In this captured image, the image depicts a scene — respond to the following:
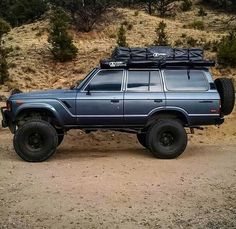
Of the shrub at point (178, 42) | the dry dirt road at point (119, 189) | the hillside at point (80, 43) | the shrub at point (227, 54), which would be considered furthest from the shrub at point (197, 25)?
the dry dirt road at point (119, 189)

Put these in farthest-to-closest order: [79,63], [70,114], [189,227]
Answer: [79,63], [70,114], [189,227]

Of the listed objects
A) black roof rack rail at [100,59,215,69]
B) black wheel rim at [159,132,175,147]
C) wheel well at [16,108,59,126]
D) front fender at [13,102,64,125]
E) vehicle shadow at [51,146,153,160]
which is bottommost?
vehicle shadow at [51,146,153,160]

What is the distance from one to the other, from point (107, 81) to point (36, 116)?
62.6 inches

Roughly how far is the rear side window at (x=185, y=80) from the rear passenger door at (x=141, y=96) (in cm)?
21

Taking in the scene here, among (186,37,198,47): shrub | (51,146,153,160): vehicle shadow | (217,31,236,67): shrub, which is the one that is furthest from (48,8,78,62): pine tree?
(51,146,153,160): vehicle shadow

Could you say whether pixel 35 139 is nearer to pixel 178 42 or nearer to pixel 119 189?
pixel 119 189

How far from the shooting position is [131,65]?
10969mm

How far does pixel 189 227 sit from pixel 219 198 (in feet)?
4.62

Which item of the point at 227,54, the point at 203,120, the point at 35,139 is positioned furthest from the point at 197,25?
the point at 35,139

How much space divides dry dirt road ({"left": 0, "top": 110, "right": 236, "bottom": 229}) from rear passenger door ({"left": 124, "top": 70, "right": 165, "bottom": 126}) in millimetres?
856

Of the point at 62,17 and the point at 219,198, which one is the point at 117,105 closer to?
the point at 219,198

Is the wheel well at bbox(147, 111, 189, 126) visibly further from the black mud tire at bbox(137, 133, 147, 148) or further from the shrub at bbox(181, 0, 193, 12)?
the shrub at bbox(181, 0, 193, 12)

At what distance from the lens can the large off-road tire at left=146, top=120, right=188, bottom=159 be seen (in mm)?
10844

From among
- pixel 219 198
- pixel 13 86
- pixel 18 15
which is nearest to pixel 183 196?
pixel 219 198
